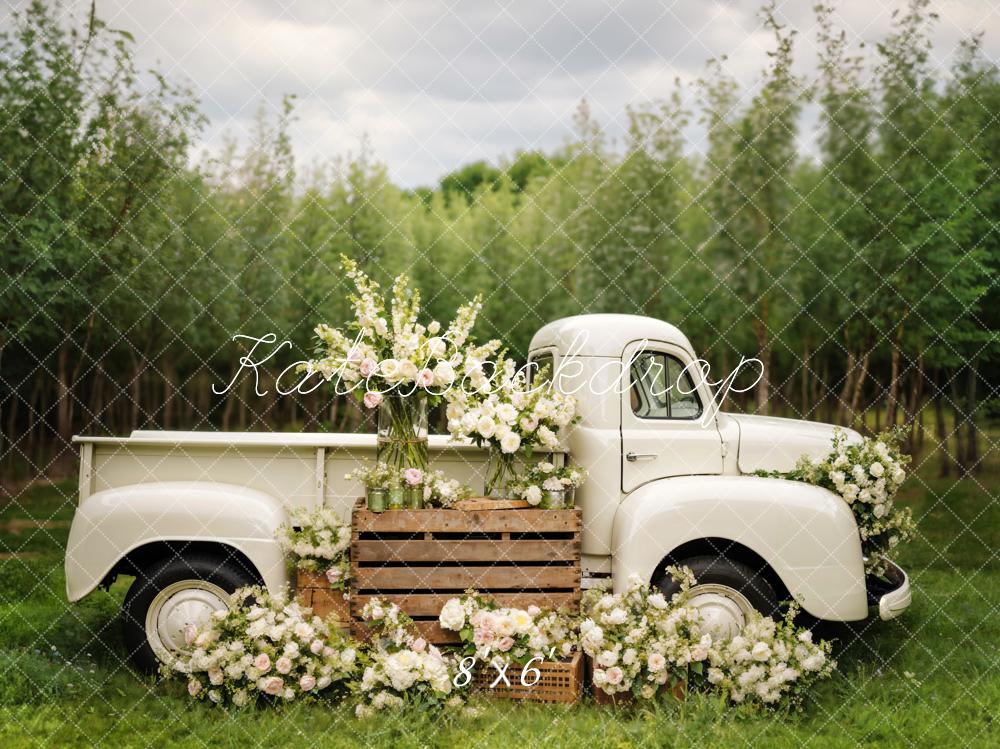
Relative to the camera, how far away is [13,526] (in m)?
11.7

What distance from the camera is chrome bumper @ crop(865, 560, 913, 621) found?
5523mm

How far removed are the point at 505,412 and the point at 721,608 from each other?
5.44 feet

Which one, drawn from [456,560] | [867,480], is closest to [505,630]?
[456,560]

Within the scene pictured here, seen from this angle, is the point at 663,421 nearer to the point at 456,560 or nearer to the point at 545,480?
the point at 545,480

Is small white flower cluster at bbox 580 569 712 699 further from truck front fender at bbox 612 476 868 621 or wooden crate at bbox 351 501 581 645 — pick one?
wooden crate at bbox 351 501 581 645

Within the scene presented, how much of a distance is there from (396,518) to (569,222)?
449 inches

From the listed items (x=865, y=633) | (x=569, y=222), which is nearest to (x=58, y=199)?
(x=569, y=222)

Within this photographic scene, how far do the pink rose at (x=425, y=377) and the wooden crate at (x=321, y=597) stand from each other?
4.11ft

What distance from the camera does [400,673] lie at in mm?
4902

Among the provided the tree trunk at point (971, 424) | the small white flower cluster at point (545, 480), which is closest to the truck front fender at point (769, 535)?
the small white flower cluster at point (545, 480)

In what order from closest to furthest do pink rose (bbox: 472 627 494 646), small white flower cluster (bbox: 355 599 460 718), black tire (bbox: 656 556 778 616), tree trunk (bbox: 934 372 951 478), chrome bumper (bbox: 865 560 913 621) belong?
small white flower cluster (bbox: 355 599 460 718), pink rose (bbox: 472 627 494 646), black tire (bbox: 656 556 778 616), chrome bumper (bbox: 865 560 913 621), tree trunk (bbox: 934 372 951 478)

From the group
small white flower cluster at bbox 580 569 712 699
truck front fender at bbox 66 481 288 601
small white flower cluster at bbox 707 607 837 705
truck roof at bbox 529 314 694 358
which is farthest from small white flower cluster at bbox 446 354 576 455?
small white flower cluster at bbox 707 607 837 705

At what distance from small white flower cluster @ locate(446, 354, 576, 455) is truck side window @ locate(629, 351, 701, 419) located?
0.48 metres

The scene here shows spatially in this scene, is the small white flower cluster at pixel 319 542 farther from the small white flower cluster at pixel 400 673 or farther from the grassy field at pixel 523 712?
the grassy field at pixel 523 712
